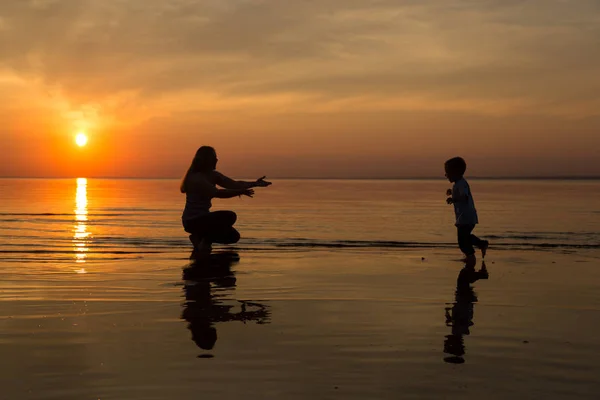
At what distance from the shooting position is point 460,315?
718 centimetres

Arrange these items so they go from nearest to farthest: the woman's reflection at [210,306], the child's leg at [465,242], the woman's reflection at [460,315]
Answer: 1. the woman's reflection at [460,315]
2. the woman's reflection at [210,306]
3. the child's leg at [465,242]

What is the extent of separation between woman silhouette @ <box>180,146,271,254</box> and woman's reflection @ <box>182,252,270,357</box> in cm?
154

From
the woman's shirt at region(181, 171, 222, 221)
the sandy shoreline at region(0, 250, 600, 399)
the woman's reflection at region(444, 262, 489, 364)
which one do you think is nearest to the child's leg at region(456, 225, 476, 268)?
the woman's reflection at region(444, 262, 489, 364)

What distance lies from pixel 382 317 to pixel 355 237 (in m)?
11.2

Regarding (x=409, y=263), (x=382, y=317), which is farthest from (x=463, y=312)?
(x=409, y=263)

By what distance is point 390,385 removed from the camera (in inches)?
182

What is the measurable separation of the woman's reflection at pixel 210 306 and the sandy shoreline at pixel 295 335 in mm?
21

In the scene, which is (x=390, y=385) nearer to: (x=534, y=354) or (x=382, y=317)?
(x=534, y=354)

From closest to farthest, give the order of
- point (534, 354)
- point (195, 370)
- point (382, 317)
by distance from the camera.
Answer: point (195, 370)
point (534, 354)
point (382, 317)

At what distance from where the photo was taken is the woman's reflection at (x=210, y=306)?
632cm

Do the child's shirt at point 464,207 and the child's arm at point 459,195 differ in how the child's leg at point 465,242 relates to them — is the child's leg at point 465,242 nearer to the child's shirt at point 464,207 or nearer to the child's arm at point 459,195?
the child's shirt at point 464,207

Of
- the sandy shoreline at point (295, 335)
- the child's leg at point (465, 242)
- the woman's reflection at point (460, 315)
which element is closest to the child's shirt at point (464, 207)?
the child's leg at point (465, 242)

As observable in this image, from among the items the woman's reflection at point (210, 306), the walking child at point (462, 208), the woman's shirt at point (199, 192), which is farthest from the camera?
the walking child at point (462, 208)

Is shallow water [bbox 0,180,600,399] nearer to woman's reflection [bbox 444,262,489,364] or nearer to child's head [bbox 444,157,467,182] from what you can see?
woman's reflection [bbox 444,262,489,364]
